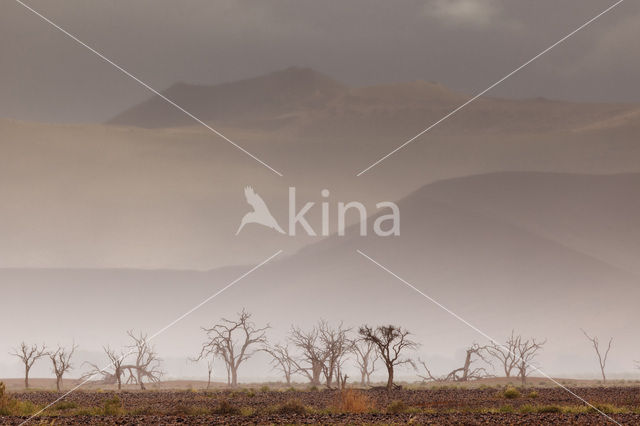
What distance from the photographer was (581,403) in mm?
46812

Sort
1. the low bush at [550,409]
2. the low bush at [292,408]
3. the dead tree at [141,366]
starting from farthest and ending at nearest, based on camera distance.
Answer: the dead tree at [141,366] < the low bush at [292,408] < the low bush at [550,409]

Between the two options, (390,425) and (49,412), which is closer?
(390,425)

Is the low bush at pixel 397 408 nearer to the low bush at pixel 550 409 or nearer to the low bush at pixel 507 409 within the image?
the low bush at pixel 507 409

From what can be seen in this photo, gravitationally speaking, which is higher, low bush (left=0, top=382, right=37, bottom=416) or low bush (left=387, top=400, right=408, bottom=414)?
low bush (left=0, top=382, right=37, bottom=416)

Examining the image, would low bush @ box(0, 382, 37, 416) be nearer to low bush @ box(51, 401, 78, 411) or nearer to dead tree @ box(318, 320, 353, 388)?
low bush @ box(51, 401, 78, 411)

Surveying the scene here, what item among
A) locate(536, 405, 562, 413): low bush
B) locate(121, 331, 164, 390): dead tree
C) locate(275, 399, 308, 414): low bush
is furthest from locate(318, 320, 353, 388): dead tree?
locate(536, 405, 562, 413): low bush

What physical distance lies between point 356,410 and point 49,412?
661 inches

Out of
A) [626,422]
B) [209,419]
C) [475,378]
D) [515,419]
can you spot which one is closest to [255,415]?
[209,419]

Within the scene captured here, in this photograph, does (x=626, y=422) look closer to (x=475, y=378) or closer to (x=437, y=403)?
(x=437, y=403)

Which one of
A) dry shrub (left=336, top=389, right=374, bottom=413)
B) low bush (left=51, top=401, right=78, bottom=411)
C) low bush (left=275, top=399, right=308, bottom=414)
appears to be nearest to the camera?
dry shrub (left=336, top=389, right=374, bottom=413)

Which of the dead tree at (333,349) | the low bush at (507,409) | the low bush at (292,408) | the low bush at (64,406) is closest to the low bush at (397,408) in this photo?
the low bush at (292,408)

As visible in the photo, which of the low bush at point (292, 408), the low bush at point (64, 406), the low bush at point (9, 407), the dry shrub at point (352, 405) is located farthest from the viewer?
the low bush at point (64, 406)

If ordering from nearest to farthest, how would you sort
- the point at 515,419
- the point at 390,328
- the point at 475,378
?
the point at 515,419
the point at 390,328
the point at 475,378

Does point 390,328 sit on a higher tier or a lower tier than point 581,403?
higher
